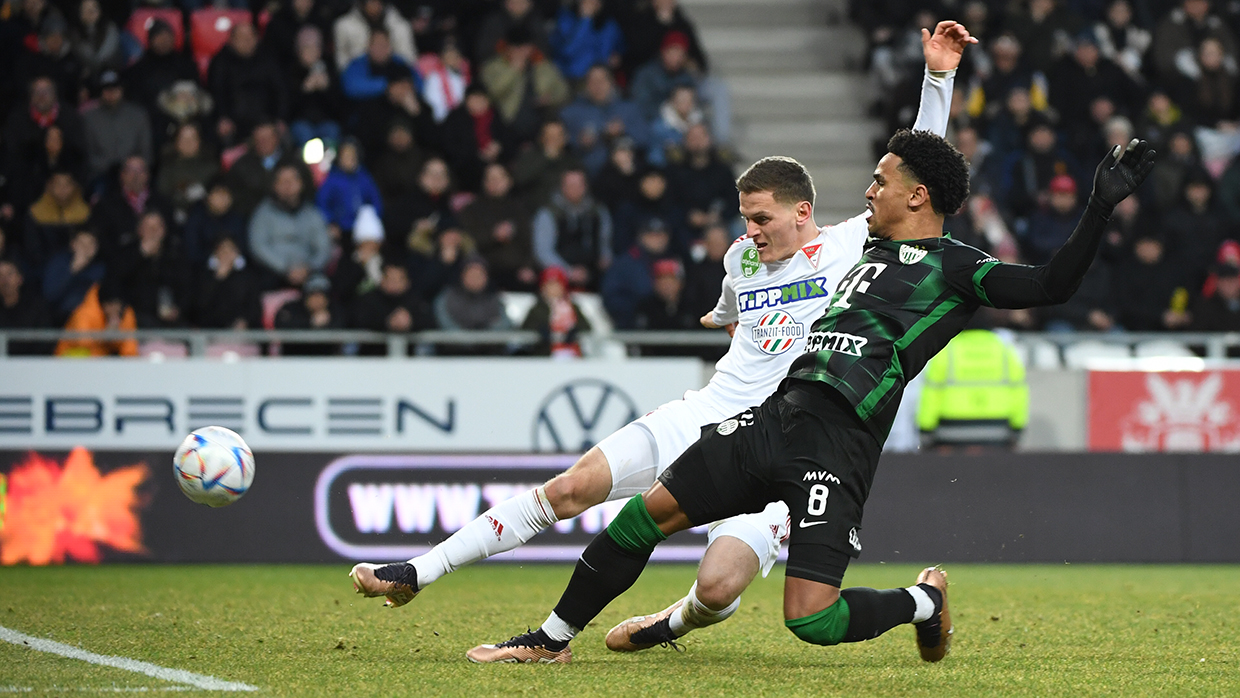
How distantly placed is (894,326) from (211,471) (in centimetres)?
295

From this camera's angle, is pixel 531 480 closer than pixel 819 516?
No

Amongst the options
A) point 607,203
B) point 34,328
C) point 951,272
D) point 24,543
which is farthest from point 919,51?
point 951,272

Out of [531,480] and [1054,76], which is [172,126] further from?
[1054,76]

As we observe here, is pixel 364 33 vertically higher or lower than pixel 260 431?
higher

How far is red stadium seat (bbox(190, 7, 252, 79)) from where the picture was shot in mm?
15031

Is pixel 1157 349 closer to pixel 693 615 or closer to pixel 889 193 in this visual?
pixel 693 615

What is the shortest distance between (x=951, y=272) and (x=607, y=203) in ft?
30.5

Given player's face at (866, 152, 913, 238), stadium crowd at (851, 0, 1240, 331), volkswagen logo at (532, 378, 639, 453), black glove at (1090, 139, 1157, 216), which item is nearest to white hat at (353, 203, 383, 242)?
volkswagen logo at (532, 378, 639, 453)

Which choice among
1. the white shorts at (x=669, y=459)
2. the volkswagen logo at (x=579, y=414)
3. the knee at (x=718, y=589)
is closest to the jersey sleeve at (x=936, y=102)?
the white shorts at (x=669, y=459)

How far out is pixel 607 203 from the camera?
47.9 ft

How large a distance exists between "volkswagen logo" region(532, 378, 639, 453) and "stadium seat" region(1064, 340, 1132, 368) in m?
4.02

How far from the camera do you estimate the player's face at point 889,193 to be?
562cm

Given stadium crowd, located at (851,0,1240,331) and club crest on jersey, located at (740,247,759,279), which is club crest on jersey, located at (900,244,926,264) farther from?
stadium crowd, located at (851,0,1240,331)

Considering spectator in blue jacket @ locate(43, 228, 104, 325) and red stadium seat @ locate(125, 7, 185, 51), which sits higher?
red stadium seat @ locate(125, 7, 185, 51)
